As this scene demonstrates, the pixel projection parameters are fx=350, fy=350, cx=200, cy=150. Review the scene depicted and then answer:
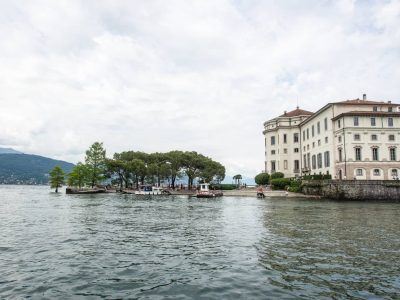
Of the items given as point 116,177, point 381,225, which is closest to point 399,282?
point 381,225

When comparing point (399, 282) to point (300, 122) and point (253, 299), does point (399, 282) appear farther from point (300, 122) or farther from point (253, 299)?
point (300, 122)

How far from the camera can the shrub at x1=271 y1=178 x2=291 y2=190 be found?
82.6 metres

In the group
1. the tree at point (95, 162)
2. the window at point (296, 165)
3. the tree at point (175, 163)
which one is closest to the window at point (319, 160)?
the window at point (296, 165)

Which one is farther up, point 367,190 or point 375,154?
point 375,154

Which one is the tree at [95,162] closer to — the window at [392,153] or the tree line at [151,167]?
the tree line at [151,167]

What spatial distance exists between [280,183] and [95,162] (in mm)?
55915

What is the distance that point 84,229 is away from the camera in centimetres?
2381

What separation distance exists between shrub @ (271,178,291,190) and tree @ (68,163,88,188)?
54497mm

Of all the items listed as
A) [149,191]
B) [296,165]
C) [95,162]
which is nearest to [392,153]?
[296,165]

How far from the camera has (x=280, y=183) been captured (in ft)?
273

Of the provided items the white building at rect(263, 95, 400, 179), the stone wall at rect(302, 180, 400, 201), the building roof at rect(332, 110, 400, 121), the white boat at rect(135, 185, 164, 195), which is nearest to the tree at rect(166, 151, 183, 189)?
the white boat at rect(135, 185, 164, 195)

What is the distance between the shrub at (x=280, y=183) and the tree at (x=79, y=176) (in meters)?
54.5

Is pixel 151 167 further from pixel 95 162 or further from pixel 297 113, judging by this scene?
pixel 297 113

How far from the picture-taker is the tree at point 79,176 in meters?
103
